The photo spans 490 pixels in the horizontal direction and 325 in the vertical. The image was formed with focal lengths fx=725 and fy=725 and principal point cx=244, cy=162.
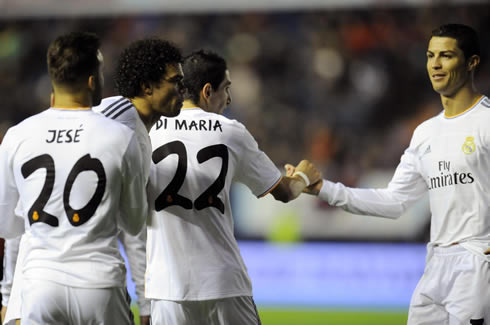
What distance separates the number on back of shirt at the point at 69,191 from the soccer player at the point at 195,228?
0.80 m

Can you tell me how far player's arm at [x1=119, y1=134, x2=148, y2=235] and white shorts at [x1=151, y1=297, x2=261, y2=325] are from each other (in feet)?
2.32

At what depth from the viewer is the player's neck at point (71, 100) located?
329 centimetres

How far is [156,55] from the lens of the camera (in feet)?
12.6

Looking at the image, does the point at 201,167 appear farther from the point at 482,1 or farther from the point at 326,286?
the point at 482,1

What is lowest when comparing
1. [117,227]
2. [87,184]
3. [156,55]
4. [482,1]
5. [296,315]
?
[296,315]

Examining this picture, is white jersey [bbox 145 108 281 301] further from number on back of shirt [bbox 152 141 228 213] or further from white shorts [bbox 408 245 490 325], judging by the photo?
white shorts [bbox 408 245 490 325]

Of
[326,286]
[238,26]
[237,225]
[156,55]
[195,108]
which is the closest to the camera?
[156,55]

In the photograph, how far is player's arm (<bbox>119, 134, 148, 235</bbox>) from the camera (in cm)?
324

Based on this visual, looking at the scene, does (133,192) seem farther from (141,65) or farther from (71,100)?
(141,65)

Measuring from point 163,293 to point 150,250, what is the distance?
26 centimetres

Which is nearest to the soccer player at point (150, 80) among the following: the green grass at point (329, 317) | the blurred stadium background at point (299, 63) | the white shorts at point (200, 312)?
the white shorts at point (200, 312)

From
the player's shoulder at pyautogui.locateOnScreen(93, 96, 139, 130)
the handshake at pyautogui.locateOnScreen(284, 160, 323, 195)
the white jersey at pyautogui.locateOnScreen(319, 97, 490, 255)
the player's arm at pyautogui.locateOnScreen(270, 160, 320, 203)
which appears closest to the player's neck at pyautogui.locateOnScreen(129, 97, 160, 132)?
the player's shoulder at pyautogui.locateOnScreen(93, 96, 139, 130)

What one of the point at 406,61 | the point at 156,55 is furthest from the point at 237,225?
the point at 156,55

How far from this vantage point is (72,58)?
10.6 feet
